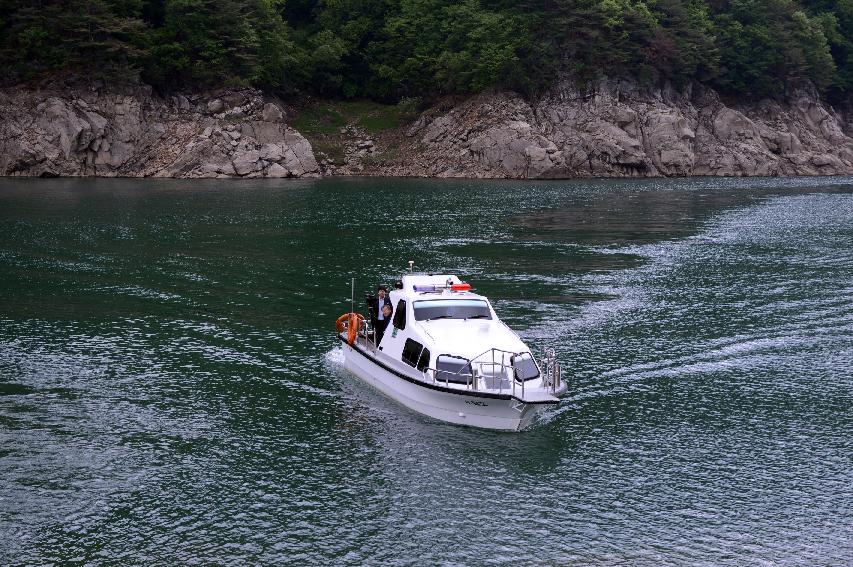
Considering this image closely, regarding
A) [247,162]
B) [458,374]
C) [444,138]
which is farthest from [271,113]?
[458,374]

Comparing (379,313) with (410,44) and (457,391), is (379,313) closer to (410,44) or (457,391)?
(457,391)

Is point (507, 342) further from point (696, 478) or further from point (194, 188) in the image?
point (194, 188)

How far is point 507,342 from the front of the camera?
3069 centimetres

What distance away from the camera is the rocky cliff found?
10856cm

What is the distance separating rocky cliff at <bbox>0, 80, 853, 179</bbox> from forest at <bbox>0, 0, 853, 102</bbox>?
10.3ft

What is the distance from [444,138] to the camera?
406 feet

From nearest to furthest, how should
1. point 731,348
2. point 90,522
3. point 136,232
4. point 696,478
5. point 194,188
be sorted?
point 90,522, point 696,478, point 731,348, point 136,232, point 194,188

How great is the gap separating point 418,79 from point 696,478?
4291 inches

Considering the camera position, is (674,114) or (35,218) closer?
(35,218)

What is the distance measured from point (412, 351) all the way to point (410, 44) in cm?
10655

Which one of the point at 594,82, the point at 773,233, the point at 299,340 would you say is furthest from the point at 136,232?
the point at 594,82

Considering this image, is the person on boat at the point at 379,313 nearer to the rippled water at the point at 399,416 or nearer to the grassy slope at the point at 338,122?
the rippled water at the point at 399,416

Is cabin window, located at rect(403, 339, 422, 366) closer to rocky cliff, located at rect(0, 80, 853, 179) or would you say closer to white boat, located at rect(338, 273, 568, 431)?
white boat, located at rect(338, 273, 568, 431)

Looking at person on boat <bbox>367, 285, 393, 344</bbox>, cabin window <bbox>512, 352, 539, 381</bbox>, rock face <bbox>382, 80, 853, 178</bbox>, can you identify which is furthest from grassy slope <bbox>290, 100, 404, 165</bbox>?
cabin window <bbox>512, 352, 539, 381</bbox>
